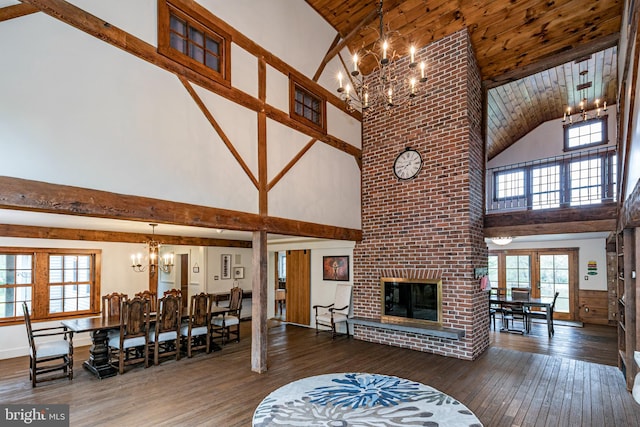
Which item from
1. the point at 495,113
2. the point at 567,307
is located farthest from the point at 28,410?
the point at 567,307

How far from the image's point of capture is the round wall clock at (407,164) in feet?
21.4

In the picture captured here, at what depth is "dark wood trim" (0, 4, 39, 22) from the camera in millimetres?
2920

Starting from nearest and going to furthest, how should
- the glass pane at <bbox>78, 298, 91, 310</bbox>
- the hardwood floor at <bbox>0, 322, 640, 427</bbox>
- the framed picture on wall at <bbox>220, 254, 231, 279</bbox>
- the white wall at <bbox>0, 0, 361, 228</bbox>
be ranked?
the white wall at <bbox>0, 0, 361, 228</bbox> < the hardwood floor at <bbox>0, 322, 640, 427</bbox> < the glass pane at <bbox>78, 298, 91, 310</bbox> < the framed picture on wall at <bbox>220, 254, 231, 279</bbox>

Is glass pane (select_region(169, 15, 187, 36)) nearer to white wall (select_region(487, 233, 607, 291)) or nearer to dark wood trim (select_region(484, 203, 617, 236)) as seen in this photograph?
dark wood trim (select_region(484, 203, 617, 236))

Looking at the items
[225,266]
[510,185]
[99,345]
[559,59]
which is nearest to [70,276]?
[99,345]

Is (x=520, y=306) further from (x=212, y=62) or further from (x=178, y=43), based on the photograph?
(x=178, y=43)

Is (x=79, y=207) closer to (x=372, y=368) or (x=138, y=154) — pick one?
(x=138, y=154)

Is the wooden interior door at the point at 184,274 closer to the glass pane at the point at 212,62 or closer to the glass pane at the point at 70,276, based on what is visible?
the glass pane at the point at 70,276

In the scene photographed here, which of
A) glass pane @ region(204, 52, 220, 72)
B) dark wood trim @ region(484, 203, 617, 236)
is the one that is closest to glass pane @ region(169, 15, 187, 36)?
glass pane @ region(204, 52, 220, 72)

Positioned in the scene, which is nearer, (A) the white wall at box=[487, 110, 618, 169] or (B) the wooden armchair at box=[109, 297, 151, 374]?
(B) the wooden armchair at box=[109, 297, 151, 374]

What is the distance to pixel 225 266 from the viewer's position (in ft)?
31.6

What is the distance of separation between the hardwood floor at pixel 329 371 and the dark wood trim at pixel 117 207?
2.15 metres

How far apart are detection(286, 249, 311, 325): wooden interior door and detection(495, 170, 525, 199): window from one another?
619 centimetres

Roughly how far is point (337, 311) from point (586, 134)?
28.2 ft
